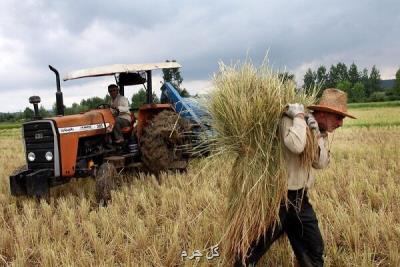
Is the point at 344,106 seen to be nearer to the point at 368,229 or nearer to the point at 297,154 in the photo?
the point at 297,154

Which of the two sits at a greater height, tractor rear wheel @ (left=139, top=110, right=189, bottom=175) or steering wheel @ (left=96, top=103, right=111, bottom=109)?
steering wheel @ (left=96, top=103, right=111, bottom=109)

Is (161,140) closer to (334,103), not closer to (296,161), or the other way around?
(296,161)

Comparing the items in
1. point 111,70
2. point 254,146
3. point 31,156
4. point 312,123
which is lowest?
point 31,156

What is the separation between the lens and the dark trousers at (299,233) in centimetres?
347

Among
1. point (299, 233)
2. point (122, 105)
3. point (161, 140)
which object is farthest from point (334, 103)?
point (122, 105)

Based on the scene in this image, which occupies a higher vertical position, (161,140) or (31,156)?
(161,140)

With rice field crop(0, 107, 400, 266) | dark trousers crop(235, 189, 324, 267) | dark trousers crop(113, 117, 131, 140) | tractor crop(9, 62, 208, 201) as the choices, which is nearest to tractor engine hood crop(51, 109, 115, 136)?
tractor crop(9, 62, 208, 201)

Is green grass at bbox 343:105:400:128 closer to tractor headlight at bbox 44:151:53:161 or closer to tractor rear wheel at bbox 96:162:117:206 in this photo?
tractor rear wheel at bbox 96:162:117:206

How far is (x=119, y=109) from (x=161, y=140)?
912 millimetres

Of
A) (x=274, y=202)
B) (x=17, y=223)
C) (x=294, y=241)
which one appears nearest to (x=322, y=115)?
(x=274, y=202)

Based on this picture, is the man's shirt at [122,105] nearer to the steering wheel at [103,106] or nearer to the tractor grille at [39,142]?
the steering wheel at [103,106]

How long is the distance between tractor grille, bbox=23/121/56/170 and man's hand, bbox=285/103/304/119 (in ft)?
14.8

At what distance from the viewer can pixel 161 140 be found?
7.74 metres

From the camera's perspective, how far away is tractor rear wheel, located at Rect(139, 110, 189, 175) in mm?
7656
